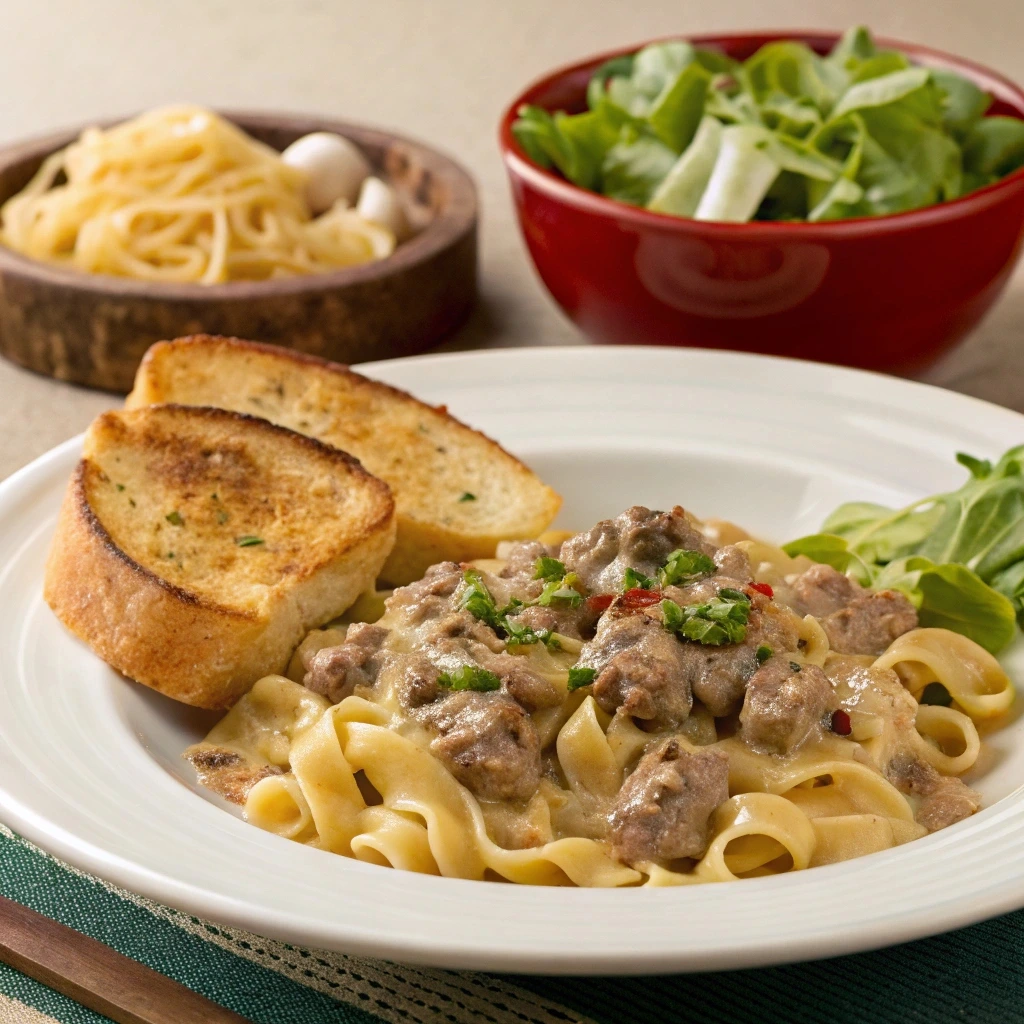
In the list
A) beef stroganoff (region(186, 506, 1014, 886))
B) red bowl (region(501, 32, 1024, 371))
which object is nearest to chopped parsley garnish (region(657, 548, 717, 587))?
beef stroganoff (region(186, 506, 1014, 886))

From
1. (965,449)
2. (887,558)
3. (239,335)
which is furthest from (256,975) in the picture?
(239,335)

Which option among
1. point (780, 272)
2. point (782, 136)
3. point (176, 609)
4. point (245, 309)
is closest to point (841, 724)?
point (176, 609)

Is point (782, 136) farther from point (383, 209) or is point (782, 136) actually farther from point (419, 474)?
point (383, 209)

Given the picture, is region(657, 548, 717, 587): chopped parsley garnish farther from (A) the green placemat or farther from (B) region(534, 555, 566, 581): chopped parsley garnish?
(A) the green placemat

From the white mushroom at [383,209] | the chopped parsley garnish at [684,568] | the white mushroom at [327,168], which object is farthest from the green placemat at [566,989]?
the white mushroom at [327,168]

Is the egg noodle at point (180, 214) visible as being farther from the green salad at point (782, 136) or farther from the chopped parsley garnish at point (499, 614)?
the chopped parsley garnish at point (499, 614)
